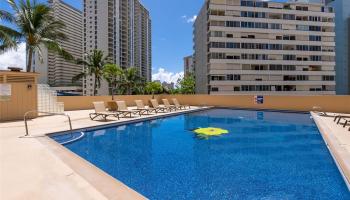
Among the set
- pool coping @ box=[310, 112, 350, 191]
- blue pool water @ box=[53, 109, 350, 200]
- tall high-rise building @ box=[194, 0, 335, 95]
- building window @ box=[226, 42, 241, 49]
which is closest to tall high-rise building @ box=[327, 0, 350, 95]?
tall high-rise building @ box=[194, 0, 335, 95]

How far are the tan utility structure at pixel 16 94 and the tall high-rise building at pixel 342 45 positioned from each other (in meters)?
88.1

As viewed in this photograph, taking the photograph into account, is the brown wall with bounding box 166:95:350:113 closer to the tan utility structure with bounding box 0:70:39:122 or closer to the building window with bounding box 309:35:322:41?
the tan utility structure with bounding box 0:70:39:122

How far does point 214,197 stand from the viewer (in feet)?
18.8

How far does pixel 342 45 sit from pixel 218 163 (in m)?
90.6

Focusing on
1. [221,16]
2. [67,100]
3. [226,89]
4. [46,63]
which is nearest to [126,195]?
[67,100]

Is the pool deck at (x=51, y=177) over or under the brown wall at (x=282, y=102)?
under

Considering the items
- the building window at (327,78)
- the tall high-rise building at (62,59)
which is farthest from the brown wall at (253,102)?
the tall high-rise building at (62,59)

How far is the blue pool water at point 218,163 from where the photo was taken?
6105mm

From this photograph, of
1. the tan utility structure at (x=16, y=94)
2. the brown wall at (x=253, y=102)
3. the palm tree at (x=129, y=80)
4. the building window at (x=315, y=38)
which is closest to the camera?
the tan utility structure at (x=16, y=94)

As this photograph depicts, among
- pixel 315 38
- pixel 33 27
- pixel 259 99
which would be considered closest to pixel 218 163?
pixel 33 27

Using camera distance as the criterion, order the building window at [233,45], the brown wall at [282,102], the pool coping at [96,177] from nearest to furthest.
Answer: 1. the pool coping at [96,177]
2. the brown wall at [282,102]
3. the building window at [233,45]

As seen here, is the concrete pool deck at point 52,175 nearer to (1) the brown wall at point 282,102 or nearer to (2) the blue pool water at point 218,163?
(2) the blue pool water at point 218,163

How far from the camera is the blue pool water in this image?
611cm

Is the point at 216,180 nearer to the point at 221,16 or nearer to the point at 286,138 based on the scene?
the point at 286,138
